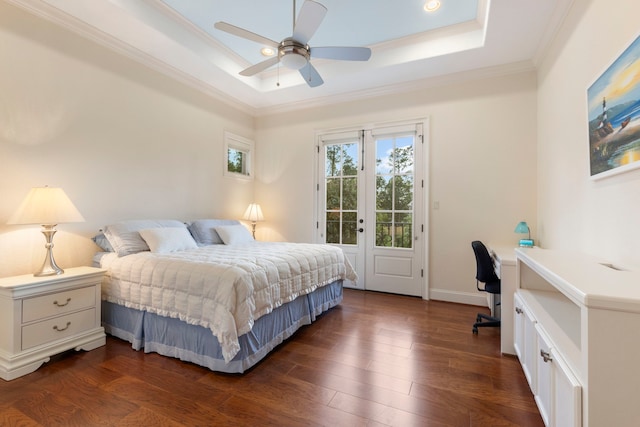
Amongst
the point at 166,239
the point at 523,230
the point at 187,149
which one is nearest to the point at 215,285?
the point at 166,239

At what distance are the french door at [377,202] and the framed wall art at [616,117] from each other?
6.95ft

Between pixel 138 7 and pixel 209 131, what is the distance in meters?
1.75

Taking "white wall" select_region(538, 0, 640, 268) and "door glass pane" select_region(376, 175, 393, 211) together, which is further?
"door glass pane" select_region(376, 175, 393, 211)

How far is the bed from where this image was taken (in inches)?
79.0

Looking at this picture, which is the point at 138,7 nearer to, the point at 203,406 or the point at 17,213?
the point at 17,213

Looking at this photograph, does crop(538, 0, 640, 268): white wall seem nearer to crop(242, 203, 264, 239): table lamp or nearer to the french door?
the french door

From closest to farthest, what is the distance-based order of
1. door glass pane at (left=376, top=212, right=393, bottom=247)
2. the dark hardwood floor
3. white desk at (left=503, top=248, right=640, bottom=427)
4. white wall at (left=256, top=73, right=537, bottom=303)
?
white desk at (left=503, top=248, right=640, bottom=427), the dark hardwood floor, white wall at (left=256, top=73, right=537, bottom=303), door glass pane at (left=376, top=212, right=393, bottom=247)

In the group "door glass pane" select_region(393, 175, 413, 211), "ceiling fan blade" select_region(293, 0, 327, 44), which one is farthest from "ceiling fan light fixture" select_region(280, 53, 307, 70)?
"door glass pane" select_region(393, 175, 413, 211)

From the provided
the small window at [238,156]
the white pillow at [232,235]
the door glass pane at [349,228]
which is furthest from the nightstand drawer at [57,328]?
the door glass pane at [349,228]

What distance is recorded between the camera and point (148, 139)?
3529mm

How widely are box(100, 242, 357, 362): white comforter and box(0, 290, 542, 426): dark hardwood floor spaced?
34 cm

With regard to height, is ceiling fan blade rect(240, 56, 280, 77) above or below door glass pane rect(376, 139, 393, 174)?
above

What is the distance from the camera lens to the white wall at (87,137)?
2.45 meters

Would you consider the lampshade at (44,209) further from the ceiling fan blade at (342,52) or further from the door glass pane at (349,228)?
the door glass pane at (349,228)
